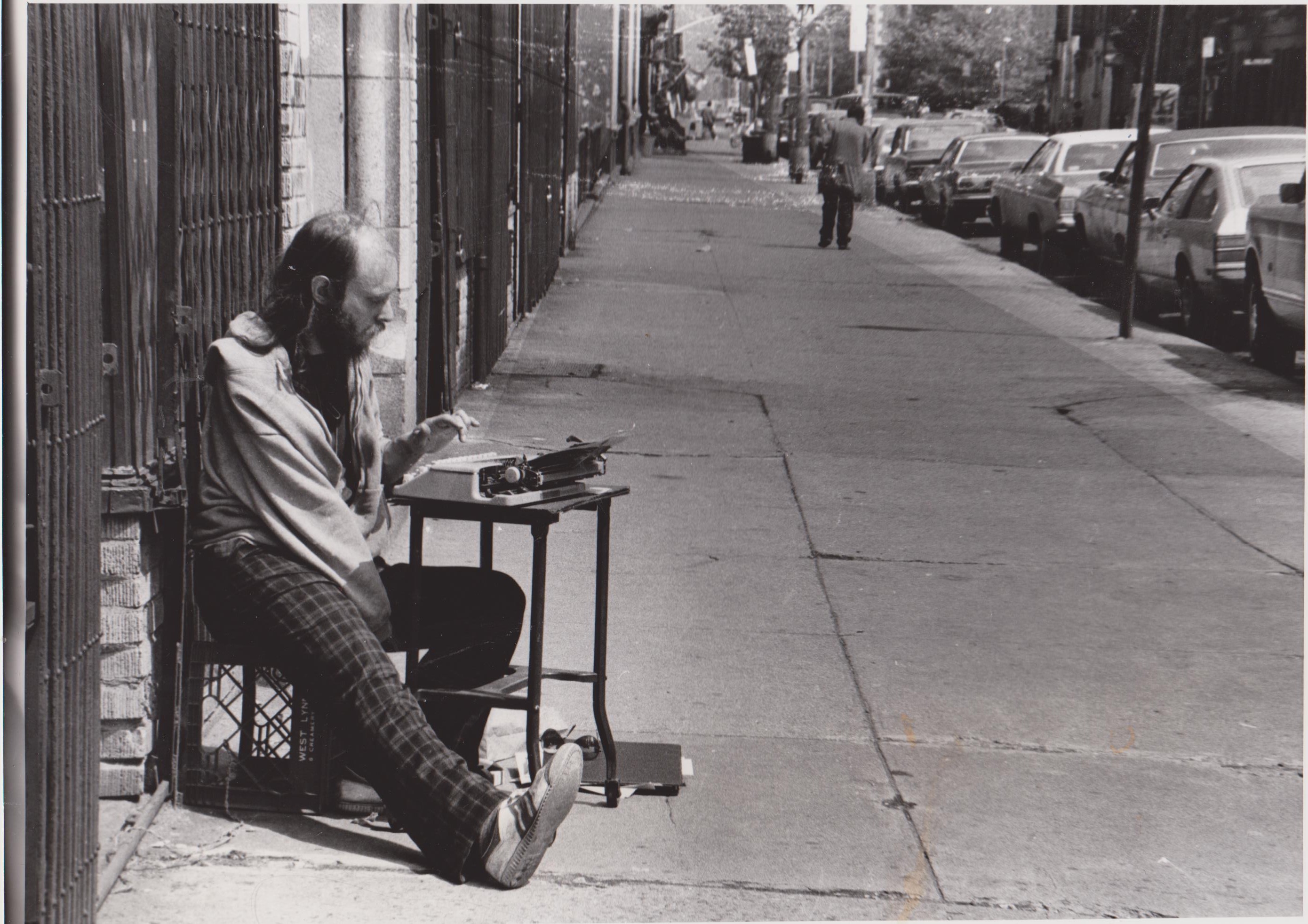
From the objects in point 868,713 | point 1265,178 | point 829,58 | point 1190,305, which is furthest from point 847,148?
point 829,58

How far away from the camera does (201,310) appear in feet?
15.0

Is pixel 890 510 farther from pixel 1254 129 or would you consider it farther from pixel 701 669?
pixel 1254 129

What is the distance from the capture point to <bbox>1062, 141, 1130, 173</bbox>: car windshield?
66.3 feet

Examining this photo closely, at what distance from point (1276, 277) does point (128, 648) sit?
950 centimetres

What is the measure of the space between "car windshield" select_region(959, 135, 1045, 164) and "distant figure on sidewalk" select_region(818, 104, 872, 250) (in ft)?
15.5

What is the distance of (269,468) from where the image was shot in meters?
3.85

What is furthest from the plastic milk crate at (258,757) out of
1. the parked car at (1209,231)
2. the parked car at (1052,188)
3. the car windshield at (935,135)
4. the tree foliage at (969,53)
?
the tree foliage at (969,53)

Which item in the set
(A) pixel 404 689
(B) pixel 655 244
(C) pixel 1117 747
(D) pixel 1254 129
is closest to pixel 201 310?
(A) pixel 404 689

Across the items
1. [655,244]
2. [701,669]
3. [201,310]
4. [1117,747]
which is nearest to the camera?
[201,310]

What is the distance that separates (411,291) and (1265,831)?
4.61 m

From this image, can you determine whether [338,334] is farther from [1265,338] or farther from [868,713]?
[1265,338]

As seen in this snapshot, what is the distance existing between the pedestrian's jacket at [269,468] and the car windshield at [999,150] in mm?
23277

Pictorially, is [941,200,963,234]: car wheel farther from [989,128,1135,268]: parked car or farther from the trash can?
the trash can

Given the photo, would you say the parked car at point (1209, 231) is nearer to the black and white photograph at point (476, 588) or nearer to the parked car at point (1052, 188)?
the black and white photograph at point (476, 588)
